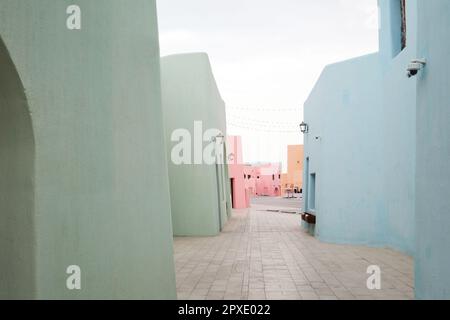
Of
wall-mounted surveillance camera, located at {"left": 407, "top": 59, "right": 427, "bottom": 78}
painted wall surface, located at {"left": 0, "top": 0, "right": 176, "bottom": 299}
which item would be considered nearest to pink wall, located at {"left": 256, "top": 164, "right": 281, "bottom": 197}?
wall-mounted surveillance camera, located at {"left": 407, "top": 59, "right": 427, "bottom": 78}

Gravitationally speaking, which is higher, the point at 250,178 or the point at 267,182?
the point at 250,178

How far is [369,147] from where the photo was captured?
11023 mm

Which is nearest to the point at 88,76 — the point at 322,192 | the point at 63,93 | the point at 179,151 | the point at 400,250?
the point at 63,93

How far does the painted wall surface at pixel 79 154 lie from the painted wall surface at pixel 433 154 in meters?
2.97

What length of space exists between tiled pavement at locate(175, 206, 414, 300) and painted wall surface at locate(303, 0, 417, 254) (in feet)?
2.18

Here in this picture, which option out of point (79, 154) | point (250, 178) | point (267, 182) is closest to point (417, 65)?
point (79, 154)

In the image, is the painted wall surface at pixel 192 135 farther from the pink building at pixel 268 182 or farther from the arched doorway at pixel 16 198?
the pink building at pixel 268 182

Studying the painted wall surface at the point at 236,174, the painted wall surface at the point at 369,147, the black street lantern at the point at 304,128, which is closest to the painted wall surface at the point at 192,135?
the black street lantern at the point at 304,128

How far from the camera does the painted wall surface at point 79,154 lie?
2.84 meters

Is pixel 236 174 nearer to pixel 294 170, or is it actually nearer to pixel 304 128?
pixel 304 128

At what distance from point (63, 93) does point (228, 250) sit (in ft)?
25.4

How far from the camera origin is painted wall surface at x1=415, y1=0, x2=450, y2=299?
13.8 ft

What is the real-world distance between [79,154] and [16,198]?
66 cm

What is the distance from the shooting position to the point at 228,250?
10.4 m
